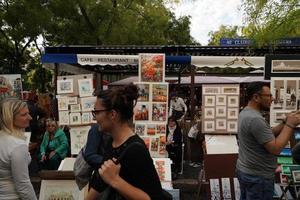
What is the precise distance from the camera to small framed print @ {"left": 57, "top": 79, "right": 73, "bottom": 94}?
8.58 metres

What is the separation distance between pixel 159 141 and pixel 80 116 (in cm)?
162

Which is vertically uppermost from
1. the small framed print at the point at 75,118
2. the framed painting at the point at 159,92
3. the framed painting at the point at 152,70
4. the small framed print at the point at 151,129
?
the framed painting at the point at 152,70

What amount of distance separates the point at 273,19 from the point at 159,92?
90.4 inches

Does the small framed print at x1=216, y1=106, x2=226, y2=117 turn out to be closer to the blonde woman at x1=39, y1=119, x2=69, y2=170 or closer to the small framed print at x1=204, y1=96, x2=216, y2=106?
the small framed print at x1=204, y1=96, x2=216, y2=106

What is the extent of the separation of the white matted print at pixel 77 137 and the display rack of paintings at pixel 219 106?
2174 mm

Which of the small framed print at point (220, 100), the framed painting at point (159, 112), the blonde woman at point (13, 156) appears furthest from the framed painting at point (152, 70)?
the blonde woman at point (13, 156)

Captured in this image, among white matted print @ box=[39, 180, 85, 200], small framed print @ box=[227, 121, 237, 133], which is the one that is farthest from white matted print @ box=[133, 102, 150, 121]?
white matted print @ box=[39, 180, 85, 200]

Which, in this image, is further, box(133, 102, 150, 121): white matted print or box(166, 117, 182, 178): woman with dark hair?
box(166, 117, 182, 178): woman with dark hair

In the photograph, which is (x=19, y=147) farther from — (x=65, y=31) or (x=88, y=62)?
(x=65, y=31)

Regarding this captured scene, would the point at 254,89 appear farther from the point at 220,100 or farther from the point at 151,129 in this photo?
the point at 220,100

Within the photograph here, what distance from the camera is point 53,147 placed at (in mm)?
8188

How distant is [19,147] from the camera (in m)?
3.15

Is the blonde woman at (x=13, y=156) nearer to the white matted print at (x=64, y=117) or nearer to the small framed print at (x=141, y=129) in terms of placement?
the small framed print at (x=141, y=129)

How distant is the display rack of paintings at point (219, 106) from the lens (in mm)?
8305
